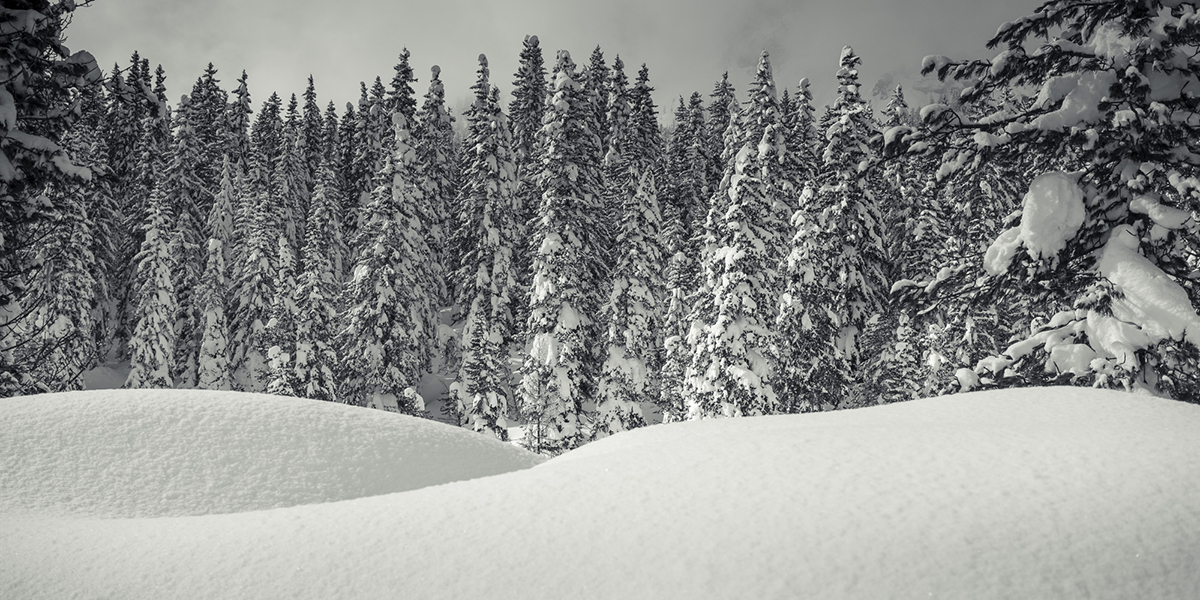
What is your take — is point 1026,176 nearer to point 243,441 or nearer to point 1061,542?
point 1061,542

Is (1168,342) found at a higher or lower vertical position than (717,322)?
lower

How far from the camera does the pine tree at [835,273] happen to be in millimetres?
23781

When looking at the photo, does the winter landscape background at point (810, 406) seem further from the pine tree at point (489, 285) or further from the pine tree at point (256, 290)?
the pine tree at point (256, 290)

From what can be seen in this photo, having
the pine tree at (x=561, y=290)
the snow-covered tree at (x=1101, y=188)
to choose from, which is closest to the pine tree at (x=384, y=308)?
the pine tree at (x=561, y=290)

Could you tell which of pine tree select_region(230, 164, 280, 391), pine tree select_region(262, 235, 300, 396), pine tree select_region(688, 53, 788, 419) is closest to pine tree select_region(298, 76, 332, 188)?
pine tree select_region(230, 164, 280, 391)

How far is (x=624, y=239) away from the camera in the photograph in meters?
Result: 31.5

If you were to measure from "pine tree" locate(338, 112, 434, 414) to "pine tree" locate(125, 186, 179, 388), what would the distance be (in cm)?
1205

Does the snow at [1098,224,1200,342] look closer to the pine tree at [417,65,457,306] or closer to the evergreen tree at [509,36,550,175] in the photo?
the pine tree at [417,65,457,306]

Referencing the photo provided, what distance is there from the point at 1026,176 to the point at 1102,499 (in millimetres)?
8389

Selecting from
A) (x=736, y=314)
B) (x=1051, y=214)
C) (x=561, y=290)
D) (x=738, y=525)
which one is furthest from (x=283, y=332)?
(x=738, y=525)

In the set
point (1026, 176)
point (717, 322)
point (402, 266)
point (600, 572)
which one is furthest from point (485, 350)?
point (600, 572)

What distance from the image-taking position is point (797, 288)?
24266mm

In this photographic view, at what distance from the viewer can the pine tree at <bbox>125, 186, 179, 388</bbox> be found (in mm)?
33156

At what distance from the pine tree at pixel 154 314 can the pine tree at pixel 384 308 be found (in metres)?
12.0
